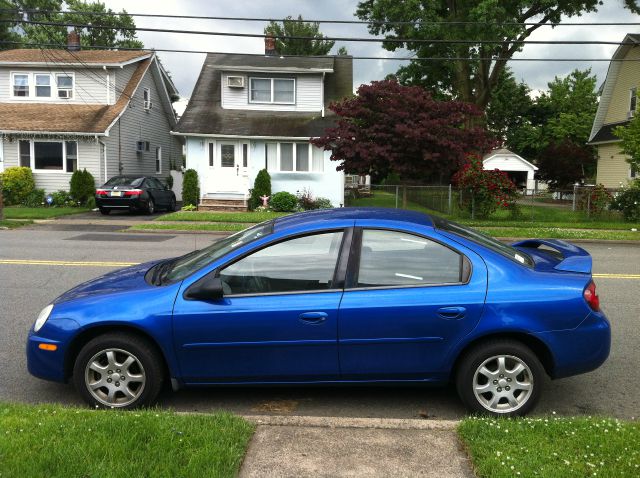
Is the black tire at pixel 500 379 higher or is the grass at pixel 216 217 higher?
the grass at pixel 216 217

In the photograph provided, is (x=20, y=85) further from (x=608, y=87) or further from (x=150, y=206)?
(x=608, y=87)

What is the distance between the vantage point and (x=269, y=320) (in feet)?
13.0

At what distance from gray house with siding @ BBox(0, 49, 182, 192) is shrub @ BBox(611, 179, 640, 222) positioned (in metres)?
20.4

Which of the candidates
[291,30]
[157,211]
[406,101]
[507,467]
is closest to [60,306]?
[507,467]

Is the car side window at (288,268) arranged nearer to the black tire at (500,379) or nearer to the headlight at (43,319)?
the black tire at (500,379)

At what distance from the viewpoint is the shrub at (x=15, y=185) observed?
23.5 meters

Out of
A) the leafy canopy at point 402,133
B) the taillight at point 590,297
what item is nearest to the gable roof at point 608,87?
the leafy canopy at point 402,133

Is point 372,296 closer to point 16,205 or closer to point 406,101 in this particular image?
point 406,101

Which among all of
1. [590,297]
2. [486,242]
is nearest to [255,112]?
[486,242]

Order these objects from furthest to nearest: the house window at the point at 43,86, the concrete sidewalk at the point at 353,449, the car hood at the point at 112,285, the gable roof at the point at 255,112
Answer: the house window at the point at 43,86 → the gable roof at the point at 255,112 → the car hood at the point at 112,285 → the concrete sidewalk at the point at 353,449

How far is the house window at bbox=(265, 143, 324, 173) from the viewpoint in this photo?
79.3ft

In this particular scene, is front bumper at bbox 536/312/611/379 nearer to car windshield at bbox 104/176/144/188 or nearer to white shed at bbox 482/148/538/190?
car windshield at bbox 104/176/144/188

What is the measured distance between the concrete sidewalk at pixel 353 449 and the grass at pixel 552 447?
0.41 ft

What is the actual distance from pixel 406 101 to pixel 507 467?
57.4ft
